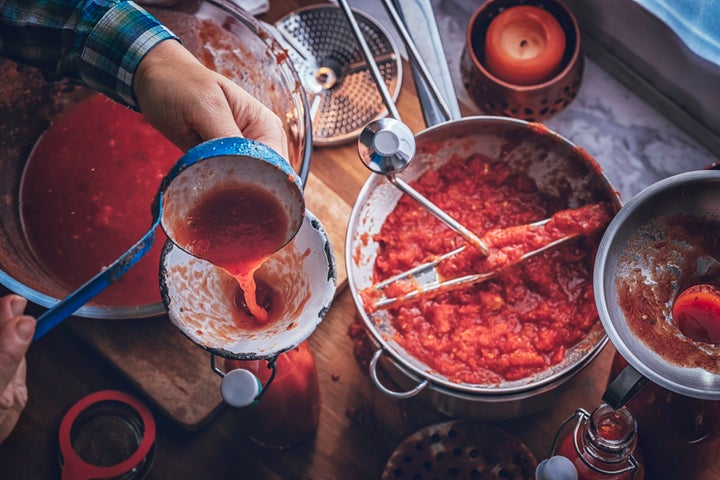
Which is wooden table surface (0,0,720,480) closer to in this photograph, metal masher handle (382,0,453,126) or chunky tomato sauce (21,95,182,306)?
chunky tomato sauce (21,95,182,306)

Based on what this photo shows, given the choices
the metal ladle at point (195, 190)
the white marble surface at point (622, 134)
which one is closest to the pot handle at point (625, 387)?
the metal ladle at point (195, 190)

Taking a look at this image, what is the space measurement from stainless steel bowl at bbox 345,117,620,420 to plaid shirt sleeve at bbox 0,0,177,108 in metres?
0.49

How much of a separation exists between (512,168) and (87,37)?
0.87 metres

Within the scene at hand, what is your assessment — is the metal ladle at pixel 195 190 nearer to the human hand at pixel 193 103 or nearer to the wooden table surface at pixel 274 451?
the human hand at pixel 193 103

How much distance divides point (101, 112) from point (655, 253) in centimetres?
115

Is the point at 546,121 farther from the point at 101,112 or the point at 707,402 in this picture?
the point at 101,112

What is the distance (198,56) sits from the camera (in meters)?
1.56

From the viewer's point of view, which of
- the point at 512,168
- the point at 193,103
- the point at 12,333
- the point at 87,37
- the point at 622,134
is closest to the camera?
the point at 12,333

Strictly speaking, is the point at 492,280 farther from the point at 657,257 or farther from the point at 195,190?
the point at 195,190

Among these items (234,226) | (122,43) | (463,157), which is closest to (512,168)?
(463,157)

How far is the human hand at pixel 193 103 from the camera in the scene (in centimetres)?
123

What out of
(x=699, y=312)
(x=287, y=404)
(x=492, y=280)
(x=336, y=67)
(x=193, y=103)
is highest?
(x=193, y=103)

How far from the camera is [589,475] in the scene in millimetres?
1376

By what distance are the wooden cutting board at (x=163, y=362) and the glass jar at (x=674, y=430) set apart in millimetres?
645
